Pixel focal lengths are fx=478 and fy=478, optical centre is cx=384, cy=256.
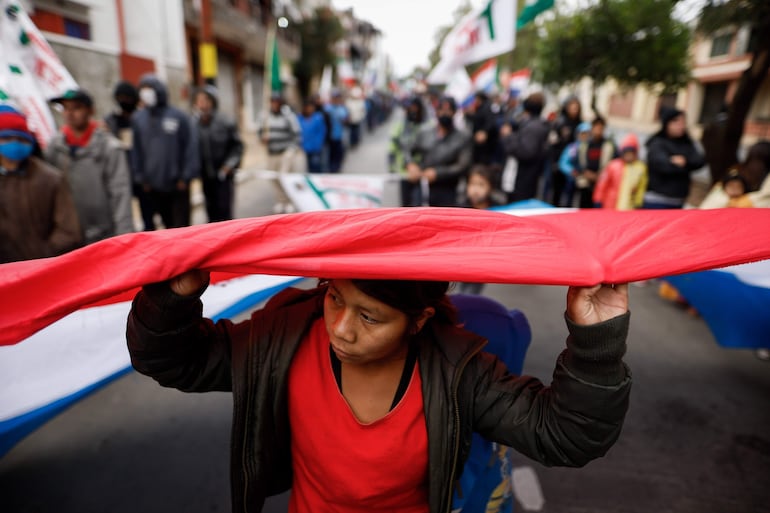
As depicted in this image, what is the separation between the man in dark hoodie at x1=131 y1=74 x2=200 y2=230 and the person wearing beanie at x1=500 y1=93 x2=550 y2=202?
4067mm

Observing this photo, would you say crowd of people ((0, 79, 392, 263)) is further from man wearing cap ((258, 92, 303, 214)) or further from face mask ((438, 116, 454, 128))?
face mask ((438, 116, 454, 128))

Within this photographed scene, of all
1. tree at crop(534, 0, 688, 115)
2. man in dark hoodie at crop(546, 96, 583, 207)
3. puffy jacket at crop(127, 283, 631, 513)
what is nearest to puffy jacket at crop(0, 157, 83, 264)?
puffy jacket at crop(127, 283, 631, 513)

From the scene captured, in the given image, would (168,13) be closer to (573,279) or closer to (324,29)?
(573,279)

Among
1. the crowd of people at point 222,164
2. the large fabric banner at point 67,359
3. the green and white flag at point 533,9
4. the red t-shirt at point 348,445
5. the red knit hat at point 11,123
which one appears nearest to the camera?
the red t-shirt at point 348,445

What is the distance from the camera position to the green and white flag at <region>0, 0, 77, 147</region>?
3.34 meters

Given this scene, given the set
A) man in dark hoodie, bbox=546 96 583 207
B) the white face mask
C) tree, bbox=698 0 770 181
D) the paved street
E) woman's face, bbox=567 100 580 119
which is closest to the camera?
A: the paved street

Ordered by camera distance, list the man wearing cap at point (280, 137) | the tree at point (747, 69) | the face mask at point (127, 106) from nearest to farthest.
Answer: the face mask at point (127, 106) < the tree at point (747, 69) < the man wearing cap at point (280, 137)

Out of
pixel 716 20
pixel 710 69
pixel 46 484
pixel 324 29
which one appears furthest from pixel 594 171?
pixel 710 69

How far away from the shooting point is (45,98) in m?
3.71

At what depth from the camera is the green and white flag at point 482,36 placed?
16.8ft

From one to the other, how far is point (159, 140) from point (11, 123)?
7.52 ft

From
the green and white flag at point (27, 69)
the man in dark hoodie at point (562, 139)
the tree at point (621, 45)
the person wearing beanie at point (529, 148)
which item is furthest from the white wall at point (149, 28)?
the tree at point (621, 45)

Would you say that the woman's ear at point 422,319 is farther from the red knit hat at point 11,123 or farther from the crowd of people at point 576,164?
the red knit hat at point 11,123

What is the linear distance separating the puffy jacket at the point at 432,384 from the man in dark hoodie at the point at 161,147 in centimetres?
420
